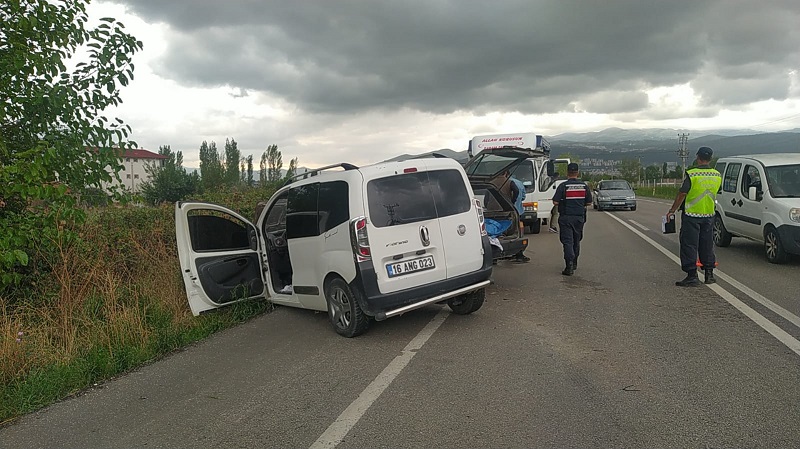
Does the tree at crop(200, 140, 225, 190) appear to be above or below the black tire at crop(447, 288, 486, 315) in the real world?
above

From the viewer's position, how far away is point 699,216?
320 inches

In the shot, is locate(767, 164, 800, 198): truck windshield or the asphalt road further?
locate(767, 164, 800, 198): truck windshield

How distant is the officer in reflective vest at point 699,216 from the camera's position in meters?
8.12

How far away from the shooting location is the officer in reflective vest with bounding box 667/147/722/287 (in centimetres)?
812

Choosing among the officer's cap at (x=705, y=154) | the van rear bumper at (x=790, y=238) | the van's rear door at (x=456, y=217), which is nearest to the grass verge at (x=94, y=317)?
the van's rear door at (x=456, y=217)

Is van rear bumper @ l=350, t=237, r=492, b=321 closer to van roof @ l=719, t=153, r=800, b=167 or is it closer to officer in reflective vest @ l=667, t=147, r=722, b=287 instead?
officer in reflective vest @ l=667, t=147, r=722, b=287

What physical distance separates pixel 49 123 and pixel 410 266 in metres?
4.39

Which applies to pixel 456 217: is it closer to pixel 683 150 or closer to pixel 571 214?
pixel 571 214

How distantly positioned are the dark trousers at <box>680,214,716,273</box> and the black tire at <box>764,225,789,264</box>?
2.20 metres

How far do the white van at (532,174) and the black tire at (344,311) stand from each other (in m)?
9.89

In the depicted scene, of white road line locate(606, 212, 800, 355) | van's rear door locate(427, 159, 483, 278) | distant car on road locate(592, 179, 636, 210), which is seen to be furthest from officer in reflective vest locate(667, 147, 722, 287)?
distant car on road locate(592, 179, 636, 210)

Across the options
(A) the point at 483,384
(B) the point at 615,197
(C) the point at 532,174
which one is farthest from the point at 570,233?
(B) the point at 615,197

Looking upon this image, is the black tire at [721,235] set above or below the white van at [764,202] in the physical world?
below

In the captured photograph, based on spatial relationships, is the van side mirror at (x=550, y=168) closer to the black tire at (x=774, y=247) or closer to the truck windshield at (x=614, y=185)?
the black tire at (x=774, y=247)
